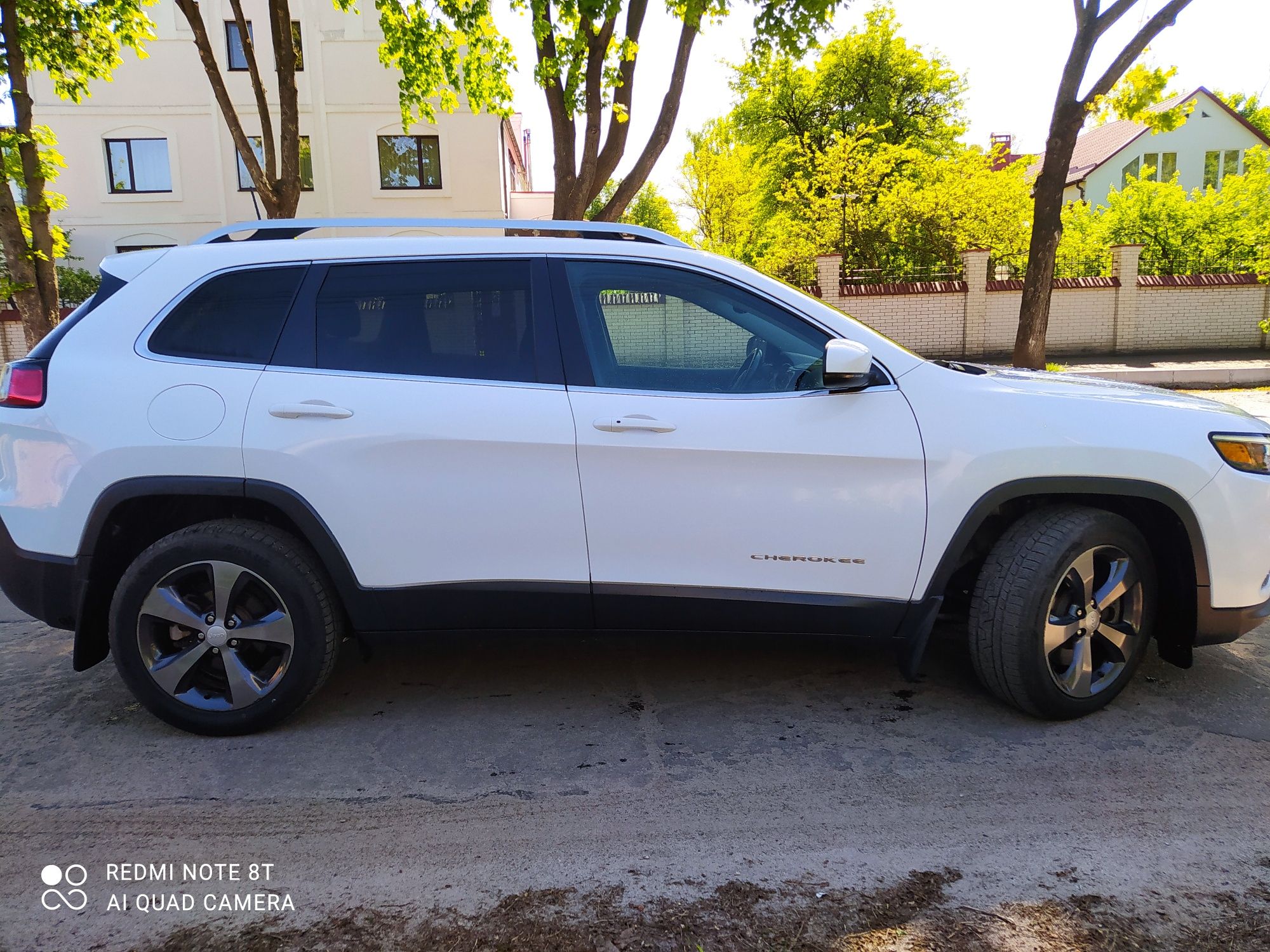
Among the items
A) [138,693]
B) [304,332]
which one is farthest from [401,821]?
[304,332]

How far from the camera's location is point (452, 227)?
3.78m

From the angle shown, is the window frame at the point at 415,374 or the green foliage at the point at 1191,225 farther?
the green foliage at the point at 1191,225

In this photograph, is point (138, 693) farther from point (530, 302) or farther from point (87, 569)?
point (530, 302)

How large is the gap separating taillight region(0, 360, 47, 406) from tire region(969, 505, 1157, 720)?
11.5ft

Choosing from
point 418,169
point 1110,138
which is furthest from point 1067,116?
point 1110,138

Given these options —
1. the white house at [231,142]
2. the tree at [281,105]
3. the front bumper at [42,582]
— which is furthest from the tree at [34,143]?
the white house at [231,142]

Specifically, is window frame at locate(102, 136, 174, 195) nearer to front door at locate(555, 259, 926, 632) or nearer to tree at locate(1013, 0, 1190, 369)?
tree at locate(1013, 0, 1190, 369)

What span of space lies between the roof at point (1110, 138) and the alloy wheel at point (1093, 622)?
129 ft

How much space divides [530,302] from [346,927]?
212 centimetres

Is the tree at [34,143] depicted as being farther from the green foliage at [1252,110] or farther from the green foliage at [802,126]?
the green foliage at [1252,110]

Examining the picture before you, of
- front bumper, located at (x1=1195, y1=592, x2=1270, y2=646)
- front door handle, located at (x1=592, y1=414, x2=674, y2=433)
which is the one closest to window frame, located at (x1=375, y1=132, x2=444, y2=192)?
front door handle, located at (x1=592, y1=414, x2=674, y2=433)

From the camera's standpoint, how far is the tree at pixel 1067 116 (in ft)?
39.4

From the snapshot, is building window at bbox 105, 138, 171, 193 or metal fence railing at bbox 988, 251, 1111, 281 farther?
building window at bbox 105, 138, 171, 193

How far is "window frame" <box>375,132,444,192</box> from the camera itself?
81.7ft
